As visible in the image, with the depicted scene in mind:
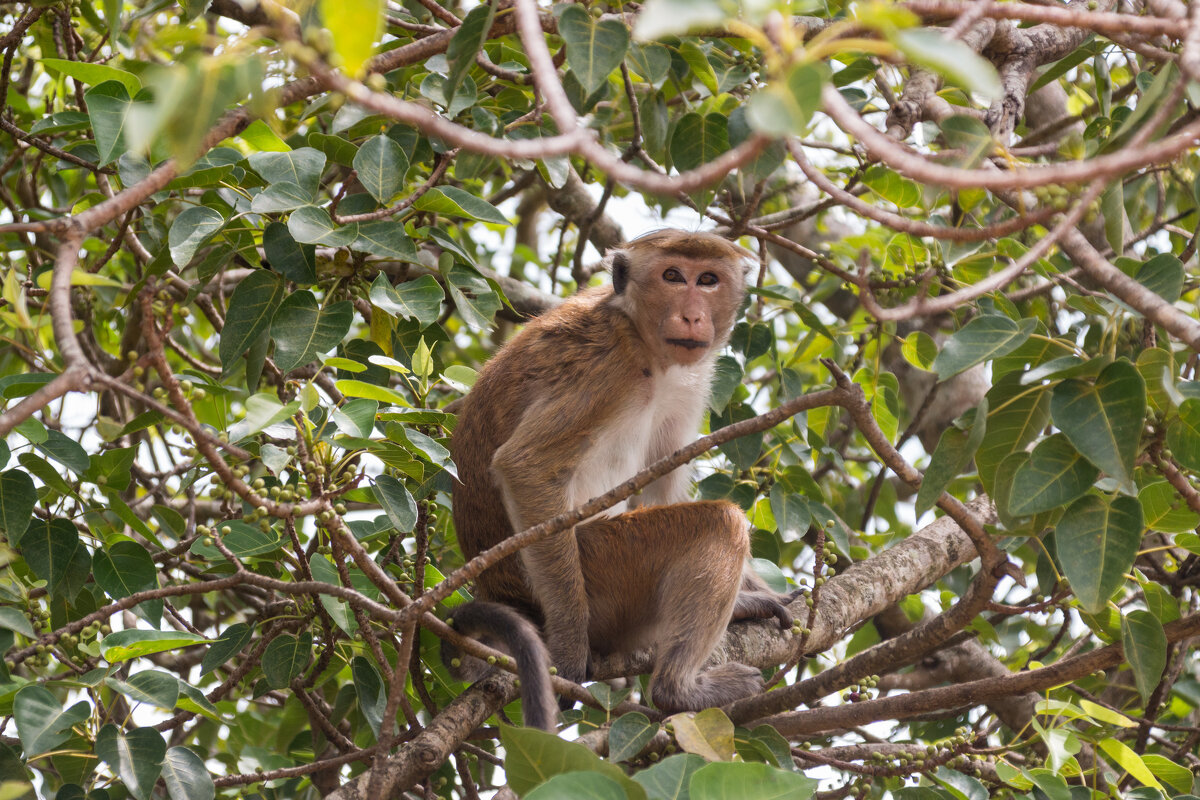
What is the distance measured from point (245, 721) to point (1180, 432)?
5023 millimetres

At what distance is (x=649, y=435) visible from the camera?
220 inches

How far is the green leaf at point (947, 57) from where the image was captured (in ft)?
5.67

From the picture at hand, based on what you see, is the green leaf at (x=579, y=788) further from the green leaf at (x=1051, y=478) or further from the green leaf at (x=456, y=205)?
the green leaf at (x=456, y=205)

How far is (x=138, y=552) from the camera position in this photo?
4.01 m

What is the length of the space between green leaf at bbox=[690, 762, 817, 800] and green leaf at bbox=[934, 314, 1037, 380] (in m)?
1.24

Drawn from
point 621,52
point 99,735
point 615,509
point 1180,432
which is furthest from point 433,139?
point 1180,432

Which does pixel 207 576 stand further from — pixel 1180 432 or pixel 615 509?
pixel 1180 432

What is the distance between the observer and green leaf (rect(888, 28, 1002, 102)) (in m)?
1.73

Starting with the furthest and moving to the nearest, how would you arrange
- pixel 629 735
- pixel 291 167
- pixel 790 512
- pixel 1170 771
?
1. pixel 790 512
2. pixel 291 167
3. pixel 1170 771
4. pixel 629 735

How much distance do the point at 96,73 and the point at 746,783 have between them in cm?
348

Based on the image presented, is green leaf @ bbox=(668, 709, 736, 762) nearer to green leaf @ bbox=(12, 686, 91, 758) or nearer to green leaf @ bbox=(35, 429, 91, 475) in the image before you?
green leaf @ bbox=(12, 686, 91, 758)

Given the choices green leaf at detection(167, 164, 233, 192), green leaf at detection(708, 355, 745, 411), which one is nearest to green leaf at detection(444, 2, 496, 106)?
green leaf at detection(167, 164, 233, 192)

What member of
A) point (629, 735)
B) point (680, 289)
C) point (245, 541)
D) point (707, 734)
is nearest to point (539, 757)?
point (707, 734)

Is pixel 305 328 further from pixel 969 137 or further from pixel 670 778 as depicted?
pixel 969 137
